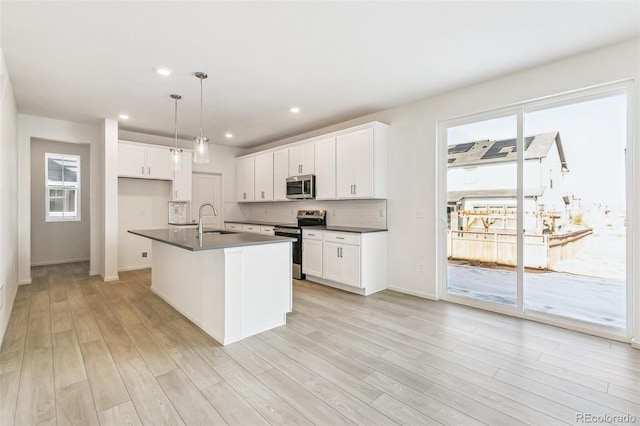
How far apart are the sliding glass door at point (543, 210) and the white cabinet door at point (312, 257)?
5.88ft

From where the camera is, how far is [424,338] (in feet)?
9.24

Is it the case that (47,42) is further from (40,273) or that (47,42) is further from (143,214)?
(40,273)

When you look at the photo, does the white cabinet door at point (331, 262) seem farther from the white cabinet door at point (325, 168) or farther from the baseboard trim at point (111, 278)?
the baseboard trim at point (111, 278)

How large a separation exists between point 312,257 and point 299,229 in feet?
1.74

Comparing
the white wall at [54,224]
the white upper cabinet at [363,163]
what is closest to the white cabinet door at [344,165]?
the white upper cabinet at [363,163]

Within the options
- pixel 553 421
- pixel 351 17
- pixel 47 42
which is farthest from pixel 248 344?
pixel 47 42

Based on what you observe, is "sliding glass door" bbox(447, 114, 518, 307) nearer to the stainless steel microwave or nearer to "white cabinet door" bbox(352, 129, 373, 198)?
"white cabinet door" bbox(352, 129, 373, 198)

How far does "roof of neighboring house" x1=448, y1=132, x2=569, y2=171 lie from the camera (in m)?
3.25

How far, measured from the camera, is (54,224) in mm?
6441

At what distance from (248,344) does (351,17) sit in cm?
278

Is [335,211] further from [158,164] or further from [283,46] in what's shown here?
[158,164]

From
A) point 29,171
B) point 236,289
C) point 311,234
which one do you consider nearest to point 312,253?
point 311,234

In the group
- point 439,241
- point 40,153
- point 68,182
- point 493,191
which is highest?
point 40,153

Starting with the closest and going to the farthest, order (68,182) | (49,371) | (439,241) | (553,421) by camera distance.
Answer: (553,421) → (49,371) → (439,241) → (68,182)
